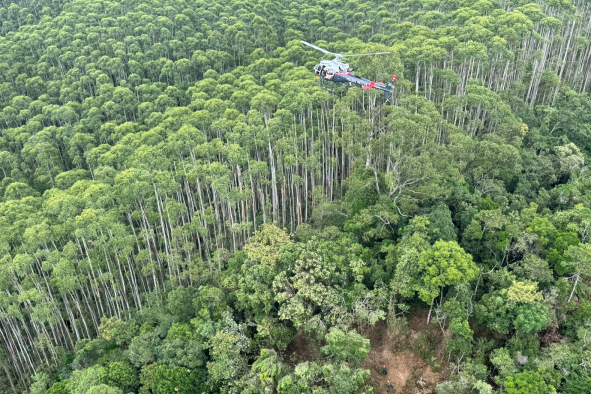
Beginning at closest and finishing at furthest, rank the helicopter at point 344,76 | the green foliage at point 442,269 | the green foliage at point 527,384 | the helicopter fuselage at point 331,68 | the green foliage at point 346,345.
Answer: the green foliage at point 527,384 < the green foliage at point 346,345 < the green foliage at point 442,269 < the helicopter at point 344,76 < the helicopter fuselage at point 331,68

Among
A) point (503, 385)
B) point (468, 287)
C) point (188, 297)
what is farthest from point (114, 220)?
point (503, 385)

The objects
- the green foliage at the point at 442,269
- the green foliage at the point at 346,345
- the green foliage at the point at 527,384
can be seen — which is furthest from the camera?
the green foliage at the point at 442,269

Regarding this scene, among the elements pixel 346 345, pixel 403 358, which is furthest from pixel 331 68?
pixel 403 358

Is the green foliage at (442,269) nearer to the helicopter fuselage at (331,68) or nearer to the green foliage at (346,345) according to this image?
the green foliage at (346,345)

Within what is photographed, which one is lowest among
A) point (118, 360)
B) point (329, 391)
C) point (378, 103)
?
point (118, 360)

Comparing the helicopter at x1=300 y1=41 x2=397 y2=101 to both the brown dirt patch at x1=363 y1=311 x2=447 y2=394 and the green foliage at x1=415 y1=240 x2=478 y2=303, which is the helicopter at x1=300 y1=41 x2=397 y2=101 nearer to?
the green foliage at x1=415 y1=240 x2=478 y2=303

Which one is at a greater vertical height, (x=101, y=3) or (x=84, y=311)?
(x=101, y=3)

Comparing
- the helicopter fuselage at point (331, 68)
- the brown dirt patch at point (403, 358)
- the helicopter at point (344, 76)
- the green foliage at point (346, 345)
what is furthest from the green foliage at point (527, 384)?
the helicopter fuselage at point (331, 68)

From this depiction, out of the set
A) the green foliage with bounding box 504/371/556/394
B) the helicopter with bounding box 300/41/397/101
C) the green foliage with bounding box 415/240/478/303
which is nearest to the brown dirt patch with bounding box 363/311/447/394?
the green foliage with bounding box 415/240/478/303

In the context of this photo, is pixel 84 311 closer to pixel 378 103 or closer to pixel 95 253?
pixel 95 253
